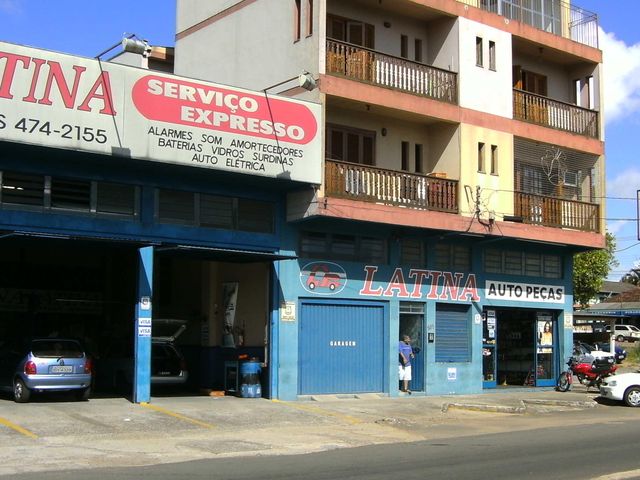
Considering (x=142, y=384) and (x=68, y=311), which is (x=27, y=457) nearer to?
(x=142, y=384)

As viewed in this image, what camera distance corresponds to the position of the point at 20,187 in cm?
1831

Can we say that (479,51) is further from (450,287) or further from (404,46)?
(450,287)

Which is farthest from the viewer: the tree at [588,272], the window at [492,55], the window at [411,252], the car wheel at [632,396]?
the tree at [588,272]

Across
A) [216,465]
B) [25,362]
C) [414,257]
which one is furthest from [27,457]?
[414,257]

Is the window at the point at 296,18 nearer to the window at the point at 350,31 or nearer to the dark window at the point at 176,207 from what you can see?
the window at the point at 350,31

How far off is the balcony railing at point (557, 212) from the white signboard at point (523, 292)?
2112 mm

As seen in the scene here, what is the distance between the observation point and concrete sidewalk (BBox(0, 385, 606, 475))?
45.4ft

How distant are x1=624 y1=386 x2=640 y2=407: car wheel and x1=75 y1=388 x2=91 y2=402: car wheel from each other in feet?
46.2

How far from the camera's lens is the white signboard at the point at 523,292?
85.7 ft

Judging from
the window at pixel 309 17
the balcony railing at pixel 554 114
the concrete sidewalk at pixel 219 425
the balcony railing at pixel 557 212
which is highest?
the window at pixel 309 17

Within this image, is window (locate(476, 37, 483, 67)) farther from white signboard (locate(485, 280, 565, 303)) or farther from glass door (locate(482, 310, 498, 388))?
glass door (locate(482, 310, 498, 388))

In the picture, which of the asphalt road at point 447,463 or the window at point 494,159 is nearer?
the asphalt road at point 447,463

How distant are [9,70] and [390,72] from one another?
10346 millimetres

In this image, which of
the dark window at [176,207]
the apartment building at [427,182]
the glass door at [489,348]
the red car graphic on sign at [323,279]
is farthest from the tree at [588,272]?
the dark window at [176,207]
